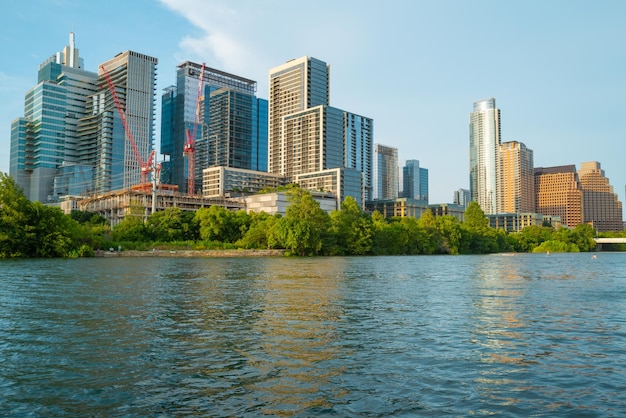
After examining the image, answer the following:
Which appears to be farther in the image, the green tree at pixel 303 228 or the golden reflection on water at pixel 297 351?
the green tree at pixel 303 228

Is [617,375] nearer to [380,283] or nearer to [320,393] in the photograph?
[320,393]

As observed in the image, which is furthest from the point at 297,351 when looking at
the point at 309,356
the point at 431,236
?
the point at 431,236

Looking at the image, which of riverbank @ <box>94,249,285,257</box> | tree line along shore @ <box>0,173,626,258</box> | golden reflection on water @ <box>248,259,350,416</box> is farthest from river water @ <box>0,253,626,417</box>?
riverbank @ <box>94,249,285,257</box>

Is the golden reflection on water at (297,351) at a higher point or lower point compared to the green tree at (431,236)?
lower

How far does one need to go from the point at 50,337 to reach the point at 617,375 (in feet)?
75.3

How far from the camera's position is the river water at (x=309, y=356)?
46.6 feet

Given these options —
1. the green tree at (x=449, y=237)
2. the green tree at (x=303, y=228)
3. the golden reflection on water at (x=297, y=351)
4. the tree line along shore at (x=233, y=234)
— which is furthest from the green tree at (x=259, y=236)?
the golden reflection on water at (x=297, y=351)

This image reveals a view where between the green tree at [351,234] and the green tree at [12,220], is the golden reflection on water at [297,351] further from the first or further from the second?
the green tree at [351,234]

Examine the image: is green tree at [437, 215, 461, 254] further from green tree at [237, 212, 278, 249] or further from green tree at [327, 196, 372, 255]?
green tree at [237, 212, 278, 249]

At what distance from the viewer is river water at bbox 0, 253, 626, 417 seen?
14.2m

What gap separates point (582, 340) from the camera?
22953 mm

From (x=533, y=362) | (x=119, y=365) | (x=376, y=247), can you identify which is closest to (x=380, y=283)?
(x=533, y=362)

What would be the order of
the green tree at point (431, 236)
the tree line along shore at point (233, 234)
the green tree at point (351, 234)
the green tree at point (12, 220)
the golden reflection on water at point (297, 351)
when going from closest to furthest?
the golden reflection on water at point (297, 351), the green tree at point (12, 220), the tree line along shore at point (233, 234), the green tree at point (351, 234), the green tree at point (431, 236)

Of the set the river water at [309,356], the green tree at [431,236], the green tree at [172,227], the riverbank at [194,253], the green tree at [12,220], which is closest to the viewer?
the river water at [309,356]
